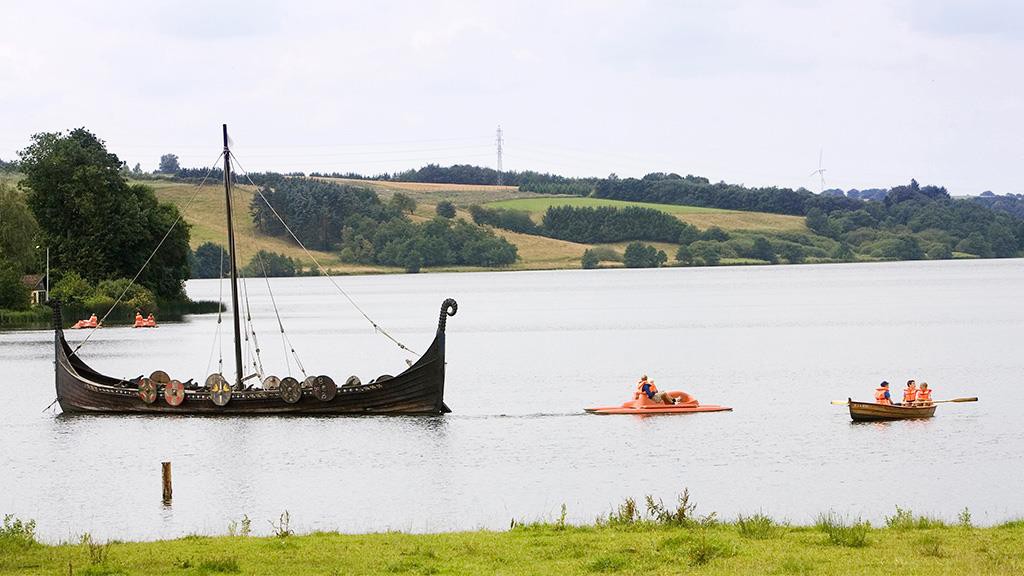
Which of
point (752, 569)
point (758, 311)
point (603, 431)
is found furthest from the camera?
point (758, 311)

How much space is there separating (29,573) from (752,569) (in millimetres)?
10213

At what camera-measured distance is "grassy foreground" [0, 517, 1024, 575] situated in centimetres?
2000

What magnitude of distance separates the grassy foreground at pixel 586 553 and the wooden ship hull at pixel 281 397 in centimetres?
2488

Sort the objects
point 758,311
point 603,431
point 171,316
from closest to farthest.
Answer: point 603,431
point 171,316
point 758,311

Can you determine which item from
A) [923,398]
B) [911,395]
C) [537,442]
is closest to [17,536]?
[537,442]

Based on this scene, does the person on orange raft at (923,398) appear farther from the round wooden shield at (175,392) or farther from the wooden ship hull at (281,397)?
the round wooden shield at (175,392)

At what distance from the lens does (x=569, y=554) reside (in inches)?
846

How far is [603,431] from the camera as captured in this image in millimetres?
46594

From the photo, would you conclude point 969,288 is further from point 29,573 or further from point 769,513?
point 29,573

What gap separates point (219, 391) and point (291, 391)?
8.89 feet

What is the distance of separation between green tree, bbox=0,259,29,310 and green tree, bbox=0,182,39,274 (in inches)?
25.1

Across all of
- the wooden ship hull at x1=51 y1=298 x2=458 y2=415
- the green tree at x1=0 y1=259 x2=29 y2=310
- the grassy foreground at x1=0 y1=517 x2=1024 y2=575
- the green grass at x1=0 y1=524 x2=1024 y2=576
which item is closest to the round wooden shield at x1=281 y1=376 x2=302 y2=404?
the wooden ship hull at x1=51 y1=298 x2=458 y2=415

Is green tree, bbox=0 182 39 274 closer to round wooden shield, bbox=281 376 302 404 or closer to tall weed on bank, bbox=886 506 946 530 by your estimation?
round wooden shield, bbox=281 376 302 404

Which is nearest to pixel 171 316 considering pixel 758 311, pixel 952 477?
pixel 758 311
